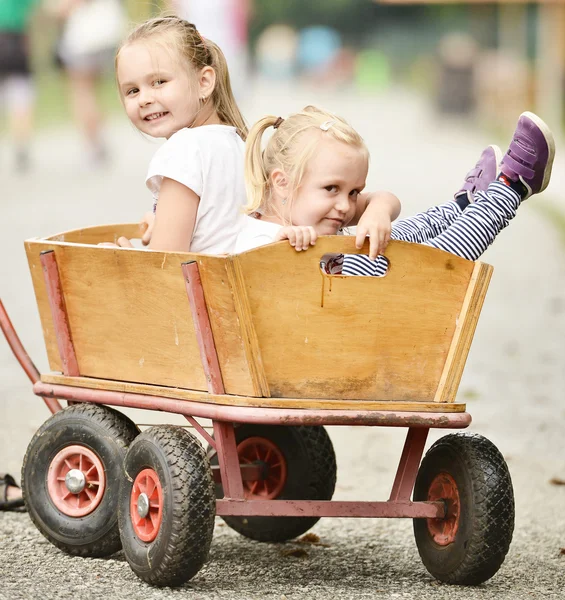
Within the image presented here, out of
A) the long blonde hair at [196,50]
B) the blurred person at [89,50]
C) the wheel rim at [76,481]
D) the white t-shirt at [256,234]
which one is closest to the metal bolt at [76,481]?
the wheel rim at [76,481]

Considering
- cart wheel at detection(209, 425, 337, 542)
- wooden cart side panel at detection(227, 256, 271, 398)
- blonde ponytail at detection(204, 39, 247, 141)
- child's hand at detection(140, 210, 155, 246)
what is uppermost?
blonde ponytail at detection(204, 39, 247, 141)

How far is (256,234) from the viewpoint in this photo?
393 centimetres

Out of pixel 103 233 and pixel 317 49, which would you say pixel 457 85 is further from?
pixel 317 49

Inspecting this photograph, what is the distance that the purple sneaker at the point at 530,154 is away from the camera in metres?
3.98

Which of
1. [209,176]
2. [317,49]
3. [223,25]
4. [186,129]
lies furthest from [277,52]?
[209,176]

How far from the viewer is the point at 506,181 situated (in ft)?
13.4

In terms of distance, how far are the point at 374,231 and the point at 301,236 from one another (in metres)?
0.21

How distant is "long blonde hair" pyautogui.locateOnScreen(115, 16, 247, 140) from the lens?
4324 millimetres

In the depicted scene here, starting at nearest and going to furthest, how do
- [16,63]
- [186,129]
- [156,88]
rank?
[186,129] < [156,88] < [16,63]

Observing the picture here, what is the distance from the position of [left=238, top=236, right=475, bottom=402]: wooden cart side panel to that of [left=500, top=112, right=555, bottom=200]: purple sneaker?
43cm

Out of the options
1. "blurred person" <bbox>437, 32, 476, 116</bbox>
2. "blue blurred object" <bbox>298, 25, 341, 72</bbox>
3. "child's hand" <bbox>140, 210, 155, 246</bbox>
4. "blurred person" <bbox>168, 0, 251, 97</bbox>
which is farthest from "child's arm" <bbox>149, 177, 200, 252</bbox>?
"blue blurred object" <bbox>298, 25, 341, 72</bbox>

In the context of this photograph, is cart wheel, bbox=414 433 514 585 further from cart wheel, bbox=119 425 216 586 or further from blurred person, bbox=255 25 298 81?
blurred person, bbox=255 25 298 81

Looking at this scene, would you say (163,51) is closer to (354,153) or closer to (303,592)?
(354,153)

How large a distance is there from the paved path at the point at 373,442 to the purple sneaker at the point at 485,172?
1.18 meters
